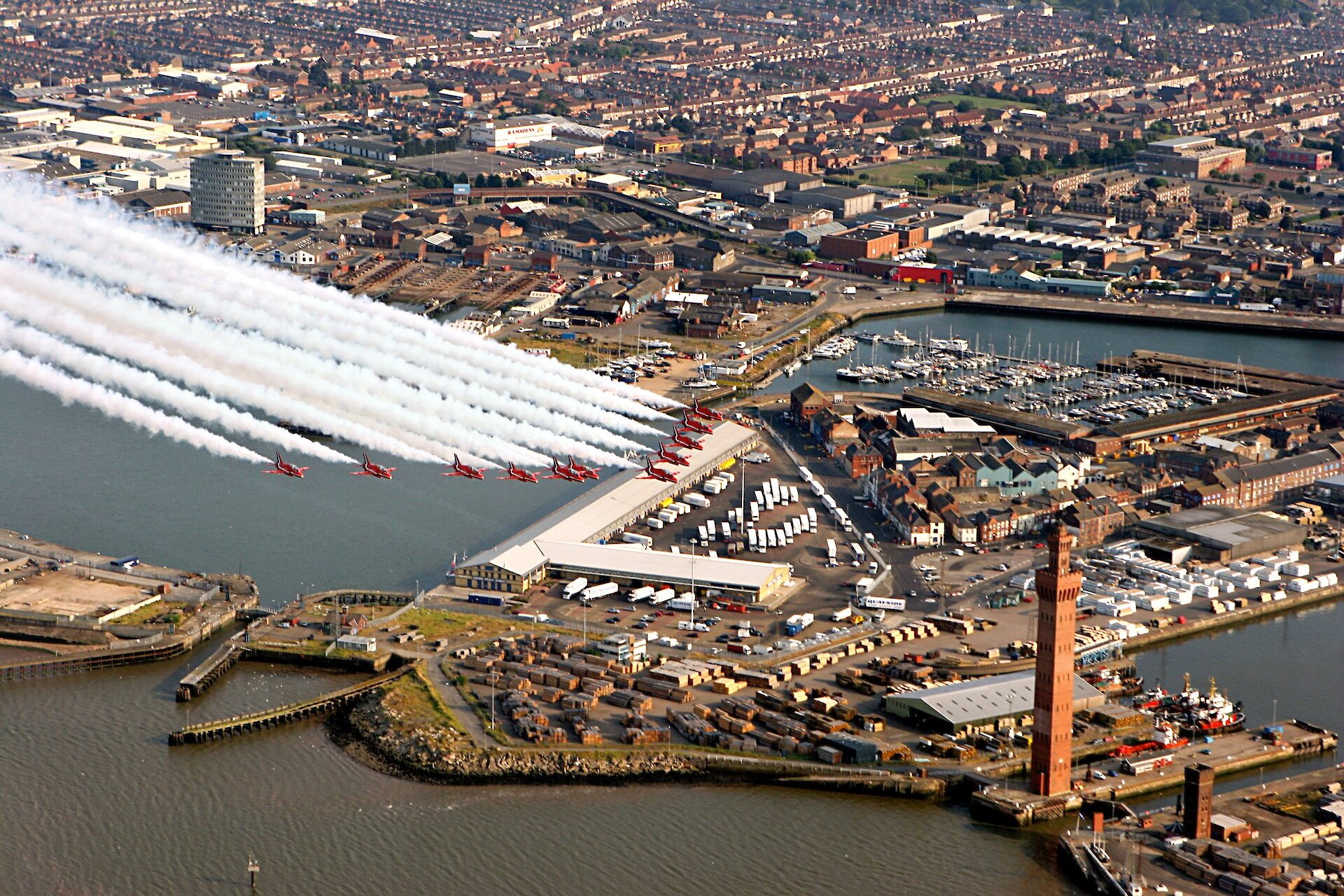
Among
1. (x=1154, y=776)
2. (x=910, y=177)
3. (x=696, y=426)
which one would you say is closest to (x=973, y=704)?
(x=1154, y=776)

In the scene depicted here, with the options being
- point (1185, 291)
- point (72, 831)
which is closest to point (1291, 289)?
point (1185, 291)

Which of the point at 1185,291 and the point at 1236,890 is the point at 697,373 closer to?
the point at 1185,291

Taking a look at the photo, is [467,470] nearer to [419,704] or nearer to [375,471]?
[375,471]

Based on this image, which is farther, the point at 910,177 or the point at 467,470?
the point at 910,177

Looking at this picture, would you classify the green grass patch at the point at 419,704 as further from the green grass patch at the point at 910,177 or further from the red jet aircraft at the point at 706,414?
the green grass patch at the point at 910,177

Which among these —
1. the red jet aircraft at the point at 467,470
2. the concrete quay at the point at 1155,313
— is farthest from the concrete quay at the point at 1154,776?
the concrete quay at the point at 1155,313
